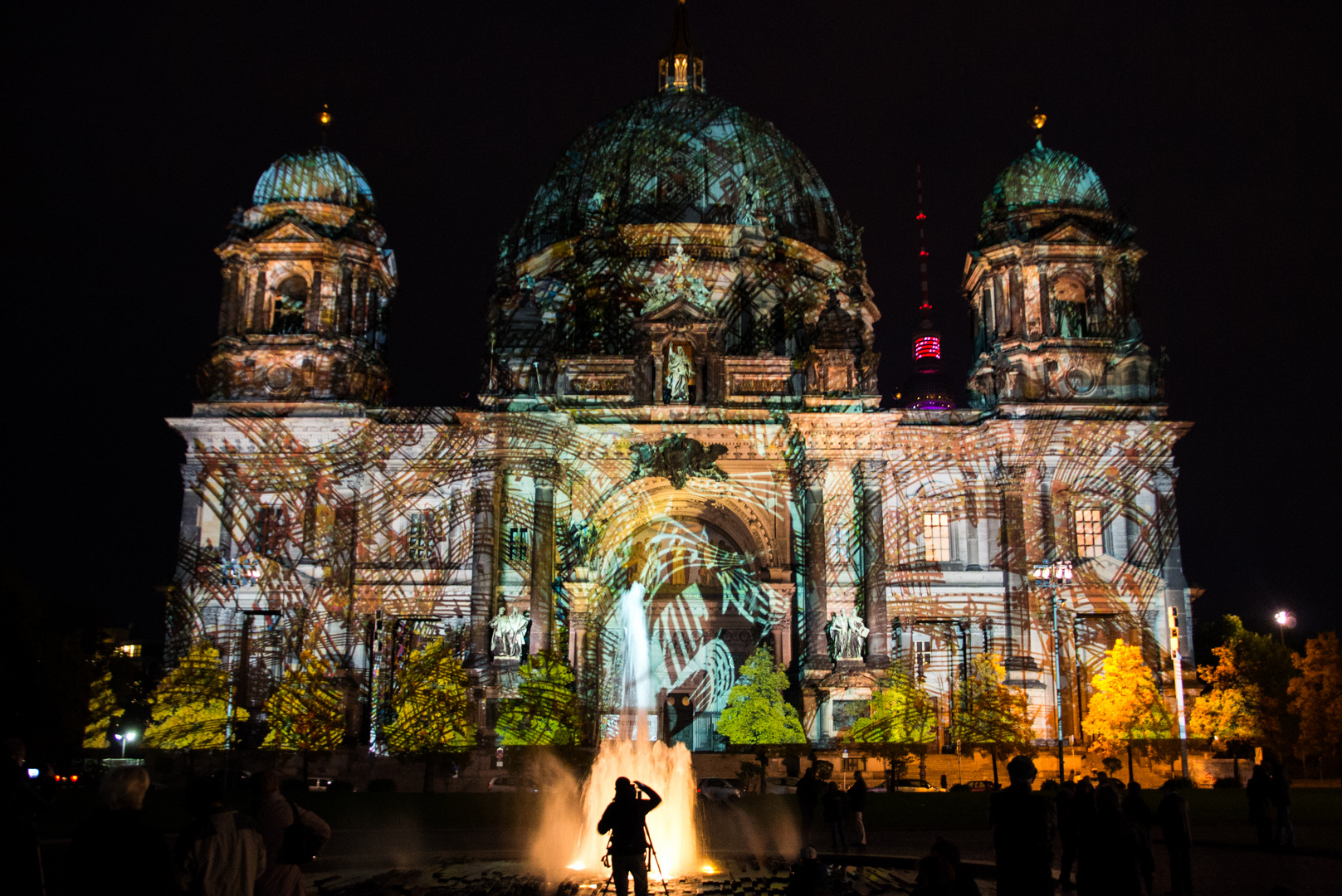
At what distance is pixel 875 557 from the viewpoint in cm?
5894

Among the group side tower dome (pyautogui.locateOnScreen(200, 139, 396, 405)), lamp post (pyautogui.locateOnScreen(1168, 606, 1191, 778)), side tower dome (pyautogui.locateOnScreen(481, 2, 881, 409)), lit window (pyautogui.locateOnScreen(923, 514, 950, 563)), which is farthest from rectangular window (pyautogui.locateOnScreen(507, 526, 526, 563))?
lamp post (pyautogui.locateOnScreen(1168, 606, 1191, 778))

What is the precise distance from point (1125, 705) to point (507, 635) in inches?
1003

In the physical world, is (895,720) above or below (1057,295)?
below

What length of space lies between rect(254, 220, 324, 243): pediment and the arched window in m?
2.05

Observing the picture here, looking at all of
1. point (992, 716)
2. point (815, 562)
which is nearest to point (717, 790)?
point (992, 716)

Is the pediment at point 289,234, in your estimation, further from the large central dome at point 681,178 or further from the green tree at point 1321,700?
the green tree at point 1321,700

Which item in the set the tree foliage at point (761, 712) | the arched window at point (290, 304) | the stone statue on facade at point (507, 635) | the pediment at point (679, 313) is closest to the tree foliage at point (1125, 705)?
the tree foliage at point (761, 712)

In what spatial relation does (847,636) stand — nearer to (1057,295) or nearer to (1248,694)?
(1248,694)

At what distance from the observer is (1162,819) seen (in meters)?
18.0

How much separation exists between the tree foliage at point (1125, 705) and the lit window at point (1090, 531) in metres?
7.92

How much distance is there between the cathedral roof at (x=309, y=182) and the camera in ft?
217

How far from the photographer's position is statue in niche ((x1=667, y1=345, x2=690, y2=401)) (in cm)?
6138

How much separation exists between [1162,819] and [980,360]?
49824 millimetres

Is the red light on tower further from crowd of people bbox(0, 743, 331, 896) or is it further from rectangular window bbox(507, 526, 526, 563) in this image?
crowd of people bbox(0, 743, 331, 896)
